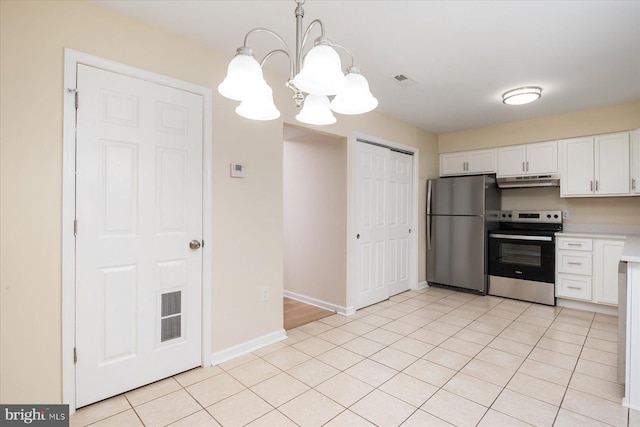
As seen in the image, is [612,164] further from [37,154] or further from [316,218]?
[37,154]

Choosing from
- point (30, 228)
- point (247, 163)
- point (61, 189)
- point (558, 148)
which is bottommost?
point (30, 228)

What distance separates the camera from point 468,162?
15.9 ft

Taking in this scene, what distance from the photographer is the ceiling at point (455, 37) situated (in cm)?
195

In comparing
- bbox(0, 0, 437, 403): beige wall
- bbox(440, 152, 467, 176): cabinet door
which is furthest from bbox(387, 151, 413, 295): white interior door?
bbox(0, 0, 437, 403): beige wall

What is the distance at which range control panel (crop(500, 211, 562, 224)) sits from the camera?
4242 mm

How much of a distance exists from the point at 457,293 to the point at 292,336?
272 centimetres

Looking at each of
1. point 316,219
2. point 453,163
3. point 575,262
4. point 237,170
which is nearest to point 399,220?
point 316,219

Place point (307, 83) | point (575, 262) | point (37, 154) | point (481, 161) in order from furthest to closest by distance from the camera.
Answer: point (481, 161) < point (575, 262) < point (37, 154) < point (307, 83)

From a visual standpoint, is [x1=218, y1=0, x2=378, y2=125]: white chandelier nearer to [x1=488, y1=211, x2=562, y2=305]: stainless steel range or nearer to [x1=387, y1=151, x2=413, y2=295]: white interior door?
[x1=387, y1=151, x2=413, y2=295]: white interior door

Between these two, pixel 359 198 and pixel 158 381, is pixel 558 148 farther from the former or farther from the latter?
pixel 158 381

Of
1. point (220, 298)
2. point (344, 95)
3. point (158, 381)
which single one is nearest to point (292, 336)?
point (220, 298)

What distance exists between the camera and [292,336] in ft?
9.97

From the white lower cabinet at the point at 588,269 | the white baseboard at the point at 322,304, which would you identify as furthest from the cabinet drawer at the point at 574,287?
the white baseboard at the point at 322,304

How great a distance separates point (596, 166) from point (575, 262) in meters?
1.18
